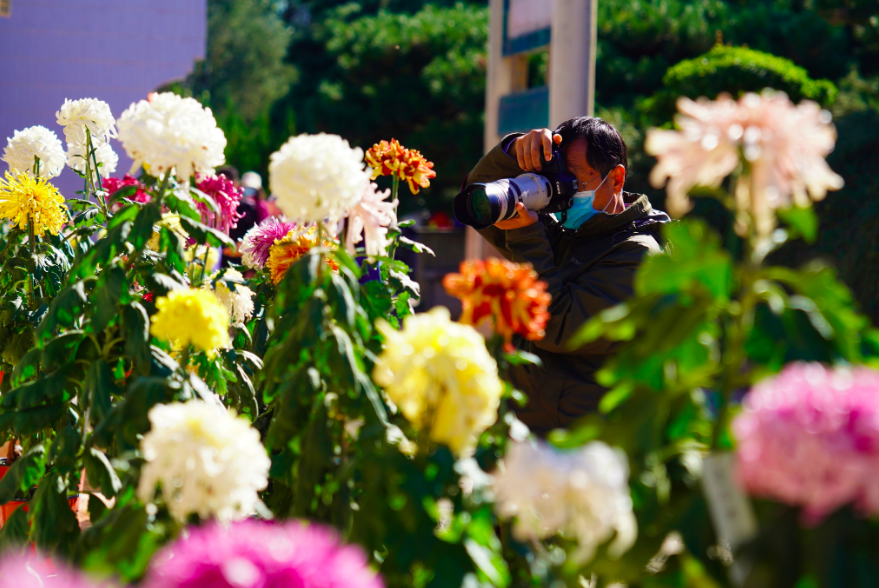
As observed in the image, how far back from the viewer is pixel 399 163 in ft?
5.81

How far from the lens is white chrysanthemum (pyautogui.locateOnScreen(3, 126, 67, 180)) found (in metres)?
2.18

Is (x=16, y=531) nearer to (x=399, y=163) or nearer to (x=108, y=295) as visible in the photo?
(x=108, y=295)

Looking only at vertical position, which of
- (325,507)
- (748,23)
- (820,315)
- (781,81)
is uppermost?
(748,23)

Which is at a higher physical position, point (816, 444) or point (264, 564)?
point (816, 444)

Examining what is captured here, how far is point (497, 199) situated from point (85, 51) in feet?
24.8

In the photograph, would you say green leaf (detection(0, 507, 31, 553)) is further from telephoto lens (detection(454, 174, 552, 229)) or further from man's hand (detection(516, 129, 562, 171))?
man's hand (detection(516, 129, 562, 171))

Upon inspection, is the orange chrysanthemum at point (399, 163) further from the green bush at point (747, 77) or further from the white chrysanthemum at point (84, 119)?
the green bush at point (747, 77)

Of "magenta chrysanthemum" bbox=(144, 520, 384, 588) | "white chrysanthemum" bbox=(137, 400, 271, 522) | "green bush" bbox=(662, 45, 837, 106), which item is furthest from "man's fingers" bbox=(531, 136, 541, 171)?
"green bush" bbox=(662, 45, 837, 106)

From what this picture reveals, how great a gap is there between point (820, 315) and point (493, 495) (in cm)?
41

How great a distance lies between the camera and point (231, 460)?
865 mm

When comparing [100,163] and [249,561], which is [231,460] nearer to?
[249,561]

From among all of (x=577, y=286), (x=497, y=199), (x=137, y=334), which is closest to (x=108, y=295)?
(x=137, y=334)

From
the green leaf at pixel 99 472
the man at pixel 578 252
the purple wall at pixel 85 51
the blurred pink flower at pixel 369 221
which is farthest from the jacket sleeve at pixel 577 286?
the purple wall at pixel 85 51

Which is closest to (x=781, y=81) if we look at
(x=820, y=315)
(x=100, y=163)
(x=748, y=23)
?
(x=748, y=23)
